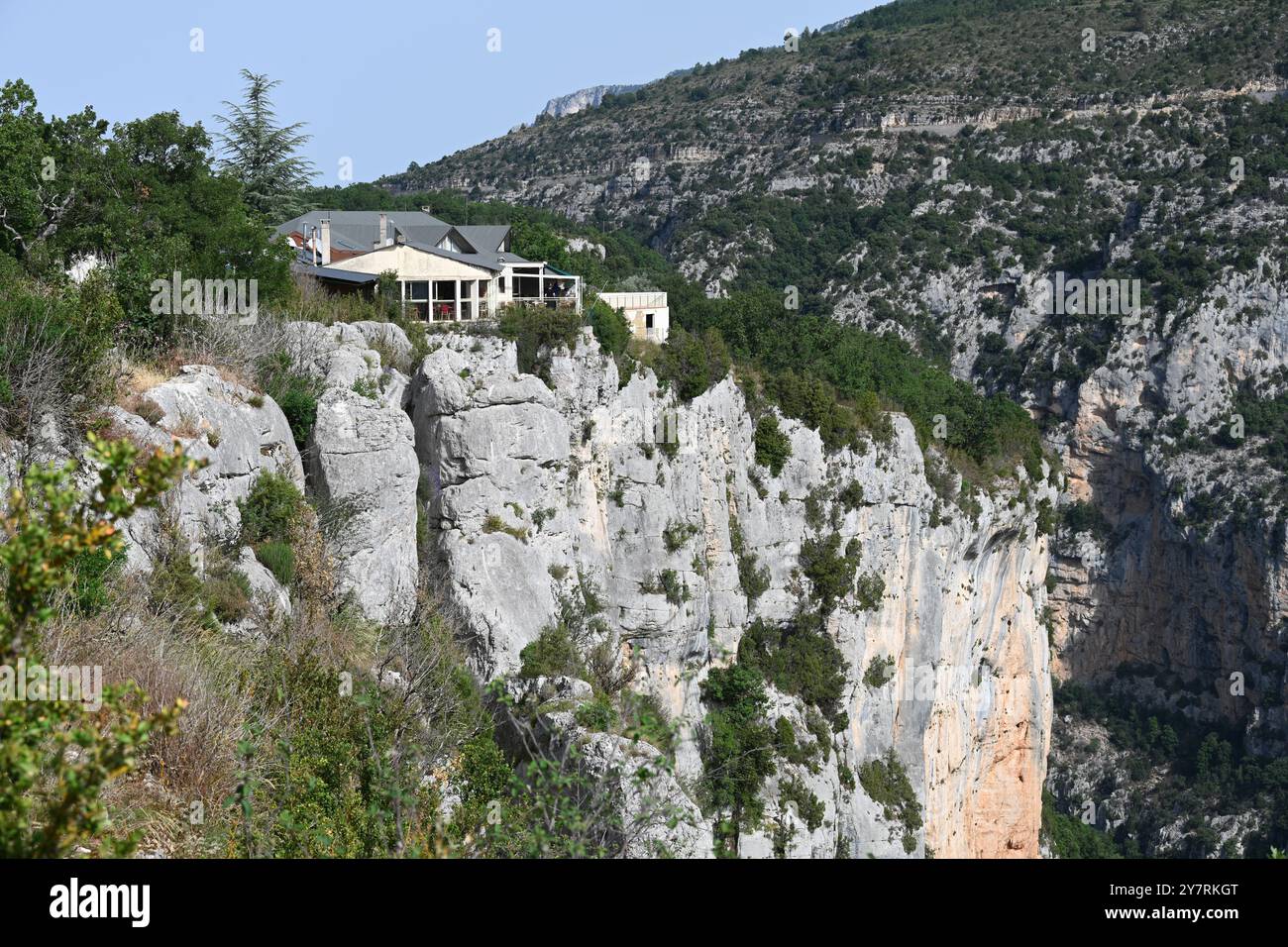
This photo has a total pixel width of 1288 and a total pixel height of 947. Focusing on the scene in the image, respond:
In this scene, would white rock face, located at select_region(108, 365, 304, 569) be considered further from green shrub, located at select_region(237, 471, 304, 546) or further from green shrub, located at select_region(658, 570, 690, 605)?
green shrub, located at select_region(658, 570, 690, 605)

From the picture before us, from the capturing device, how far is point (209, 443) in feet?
57.9

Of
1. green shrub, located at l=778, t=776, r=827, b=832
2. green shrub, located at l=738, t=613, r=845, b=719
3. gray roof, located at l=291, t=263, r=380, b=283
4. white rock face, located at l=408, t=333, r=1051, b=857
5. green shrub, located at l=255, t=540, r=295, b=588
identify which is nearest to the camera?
green shrub, located at l=255, t=540, r=295, b=588

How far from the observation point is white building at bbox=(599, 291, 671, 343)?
3506 cm

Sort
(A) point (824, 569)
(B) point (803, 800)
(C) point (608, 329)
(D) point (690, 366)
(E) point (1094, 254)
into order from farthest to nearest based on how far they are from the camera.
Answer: (E) point (1094, 254), (A) point (824, 569), (D) point (690, 366), (B) point (803, 800), (C) point (608, 329)

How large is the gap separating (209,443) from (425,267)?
41.9 ft

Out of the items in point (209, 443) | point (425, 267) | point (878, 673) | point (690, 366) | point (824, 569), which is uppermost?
point (425, 267)

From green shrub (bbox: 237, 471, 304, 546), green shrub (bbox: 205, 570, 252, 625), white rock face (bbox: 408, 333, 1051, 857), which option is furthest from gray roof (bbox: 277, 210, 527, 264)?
green shrub (bbox: 205, 570, 252, 625)

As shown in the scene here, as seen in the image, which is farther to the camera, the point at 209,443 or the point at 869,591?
the point at 869,591

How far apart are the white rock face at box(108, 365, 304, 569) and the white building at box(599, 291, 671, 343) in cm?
1601

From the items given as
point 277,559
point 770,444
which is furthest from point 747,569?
point 277,559

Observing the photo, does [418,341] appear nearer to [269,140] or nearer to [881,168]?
[269,140]

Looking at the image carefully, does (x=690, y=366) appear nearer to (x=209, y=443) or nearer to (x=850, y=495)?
(x=850, y=495)

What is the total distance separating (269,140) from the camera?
38.5m
